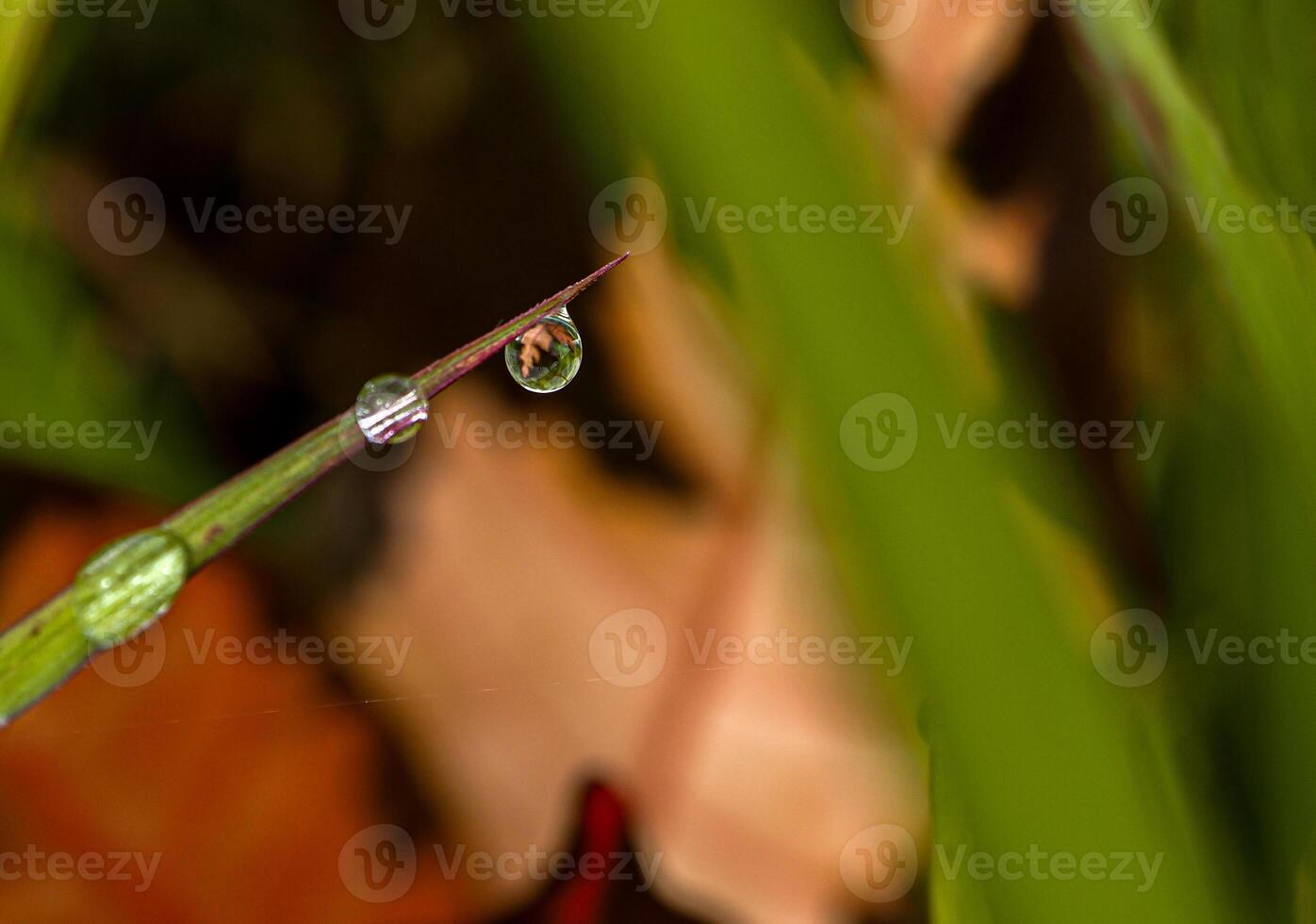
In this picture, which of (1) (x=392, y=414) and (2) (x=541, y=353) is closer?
(1) (x=392, y=414)

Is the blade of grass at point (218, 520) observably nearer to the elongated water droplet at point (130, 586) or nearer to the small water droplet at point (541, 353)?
the elongated water droplet at point (130, 586)

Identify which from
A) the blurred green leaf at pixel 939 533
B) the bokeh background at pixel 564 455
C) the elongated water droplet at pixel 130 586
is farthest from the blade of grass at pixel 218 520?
the bokeh background at pixel 564 455

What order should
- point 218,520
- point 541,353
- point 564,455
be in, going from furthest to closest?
point 564,455, point 541,353, point 218,520

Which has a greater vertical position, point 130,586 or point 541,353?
point 541,353

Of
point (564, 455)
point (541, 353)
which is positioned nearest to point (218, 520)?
point (541, 353)

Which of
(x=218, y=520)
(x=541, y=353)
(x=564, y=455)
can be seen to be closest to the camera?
(x=218, y=520)

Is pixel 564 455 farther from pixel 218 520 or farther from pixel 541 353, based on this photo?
pixel 218 520

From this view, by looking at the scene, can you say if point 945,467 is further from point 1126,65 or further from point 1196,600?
point 1196,600

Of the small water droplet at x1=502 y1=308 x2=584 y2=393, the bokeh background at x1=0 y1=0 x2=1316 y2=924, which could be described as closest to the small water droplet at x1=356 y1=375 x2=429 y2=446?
the small water droplet at x1=502 y1=308 x2=584 y2=393
